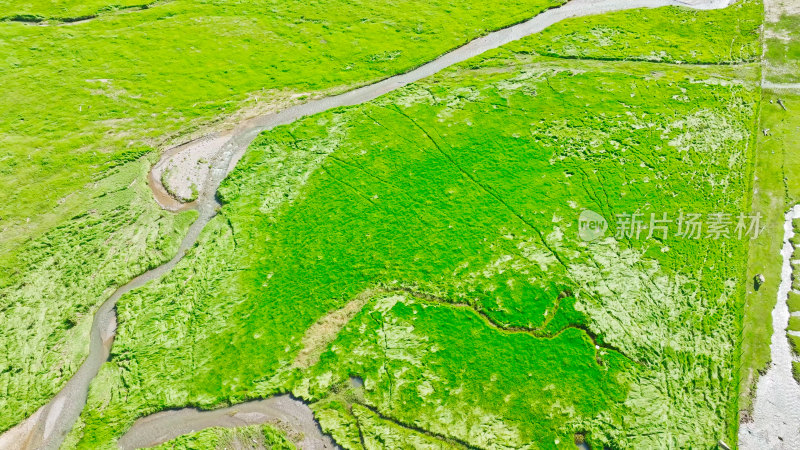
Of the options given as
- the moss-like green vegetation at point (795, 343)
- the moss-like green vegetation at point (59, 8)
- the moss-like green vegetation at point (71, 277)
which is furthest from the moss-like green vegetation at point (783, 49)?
the moss-like green vegetation at point (59, 8)

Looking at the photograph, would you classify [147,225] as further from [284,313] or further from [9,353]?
[284,313]

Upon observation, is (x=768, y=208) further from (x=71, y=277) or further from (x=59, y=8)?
(x=59, y=8)

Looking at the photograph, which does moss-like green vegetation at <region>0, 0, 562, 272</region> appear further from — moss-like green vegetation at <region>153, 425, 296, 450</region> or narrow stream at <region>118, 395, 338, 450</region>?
moss-like green vegetation at <region>153, 425, 296, 450</region>

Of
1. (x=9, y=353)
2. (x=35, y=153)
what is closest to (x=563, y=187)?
(x=9, y=353)

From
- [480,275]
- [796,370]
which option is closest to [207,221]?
[480,275]

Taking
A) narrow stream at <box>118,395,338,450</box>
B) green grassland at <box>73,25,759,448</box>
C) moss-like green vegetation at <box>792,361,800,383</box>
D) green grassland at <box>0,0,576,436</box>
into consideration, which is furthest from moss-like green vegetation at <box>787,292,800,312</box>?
green grassland at <box>0,0,576,436</box>
